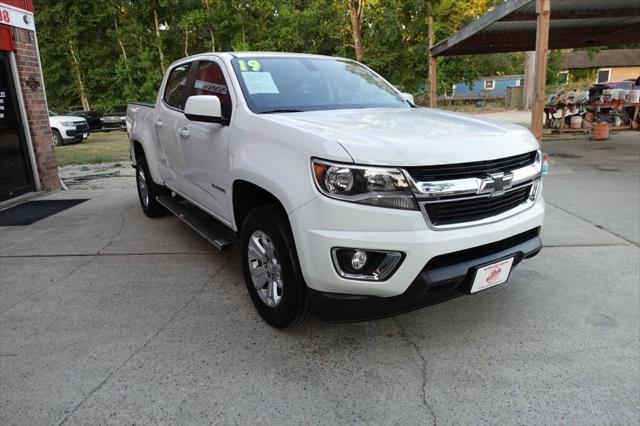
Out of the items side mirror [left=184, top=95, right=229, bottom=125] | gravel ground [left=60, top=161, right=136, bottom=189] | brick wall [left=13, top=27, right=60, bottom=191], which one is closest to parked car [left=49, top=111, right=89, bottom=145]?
gravel ground [left=60, top=161, right=136, bottom=189]

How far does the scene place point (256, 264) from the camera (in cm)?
317

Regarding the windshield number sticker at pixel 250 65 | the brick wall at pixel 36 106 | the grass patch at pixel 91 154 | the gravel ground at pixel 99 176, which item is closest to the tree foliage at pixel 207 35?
the grass patch at pixel 91 154

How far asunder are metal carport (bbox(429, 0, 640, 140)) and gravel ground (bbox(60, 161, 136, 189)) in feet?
25.9

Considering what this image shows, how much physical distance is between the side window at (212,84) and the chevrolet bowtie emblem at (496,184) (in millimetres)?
1814

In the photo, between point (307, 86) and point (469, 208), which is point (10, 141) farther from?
point (469, 208)

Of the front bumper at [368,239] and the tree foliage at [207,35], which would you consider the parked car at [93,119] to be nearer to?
the tree foliage at [207,35]

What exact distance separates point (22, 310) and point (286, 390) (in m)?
2.35

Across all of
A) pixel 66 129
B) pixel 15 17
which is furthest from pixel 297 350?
pixel 66 129

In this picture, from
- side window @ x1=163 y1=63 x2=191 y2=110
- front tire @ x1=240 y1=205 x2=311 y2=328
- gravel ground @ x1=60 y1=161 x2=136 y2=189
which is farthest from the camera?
gravel ground @ x1=60 y1=161 x2=136 y2=189

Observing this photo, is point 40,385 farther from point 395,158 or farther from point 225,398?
point 395,158

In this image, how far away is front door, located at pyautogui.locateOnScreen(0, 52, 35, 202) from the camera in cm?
723

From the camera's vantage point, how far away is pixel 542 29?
842 centimetres

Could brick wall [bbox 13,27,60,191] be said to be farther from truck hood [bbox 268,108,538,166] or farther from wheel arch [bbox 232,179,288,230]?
truck hood [bbox 268,108,538,166]

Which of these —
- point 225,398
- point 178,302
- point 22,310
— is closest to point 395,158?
point 225,398
